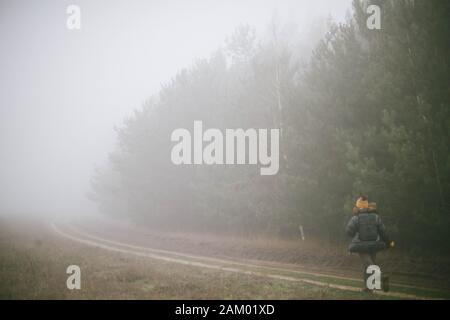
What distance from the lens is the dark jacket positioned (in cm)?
832

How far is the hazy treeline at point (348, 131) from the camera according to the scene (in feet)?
36.9

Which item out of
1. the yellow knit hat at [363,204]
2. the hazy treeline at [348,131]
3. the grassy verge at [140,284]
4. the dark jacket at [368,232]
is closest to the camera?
the grassy verge at [140,284]

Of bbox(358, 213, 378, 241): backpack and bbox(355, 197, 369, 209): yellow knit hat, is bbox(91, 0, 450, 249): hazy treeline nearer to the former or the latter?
bbox(355, 197, 369, 209): yellow knit hat

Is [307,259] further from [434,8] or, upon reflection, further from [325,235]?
[434,8]

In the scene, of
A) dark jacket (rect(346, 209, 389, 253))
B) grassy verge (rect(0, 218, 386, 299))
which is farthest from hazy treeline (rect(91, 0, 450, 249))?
grassy verge (rect(0, 218, 386, 299))

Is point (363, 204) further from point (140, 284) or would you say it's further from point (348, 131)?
point (140, 284)

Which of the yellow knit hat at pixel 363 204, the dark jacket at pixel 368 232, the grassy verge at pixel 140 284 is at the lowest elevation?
the grassy verge at pixel 140 284

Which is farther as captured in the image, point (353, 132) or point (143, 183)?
point (143, 183)

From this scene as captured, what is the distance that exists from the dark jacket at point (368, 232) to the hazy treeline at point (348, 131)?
372 cm

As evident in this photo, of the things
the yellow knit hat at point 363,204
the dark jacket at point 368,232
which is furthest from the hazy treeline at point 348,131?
the dark jacket at point 368,232

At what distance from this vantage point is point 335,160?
1476 cm

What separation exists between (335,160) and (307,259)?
5.12 meters

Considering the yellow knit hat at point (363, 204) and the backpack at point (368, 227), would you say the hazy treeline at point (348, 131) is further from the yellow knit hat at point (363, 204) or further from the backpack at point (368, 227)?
the backpack at point (368, 227)
